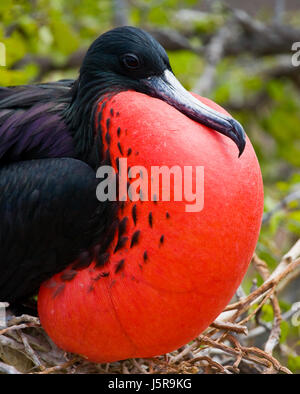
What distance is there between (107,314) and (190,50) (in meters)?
1.68

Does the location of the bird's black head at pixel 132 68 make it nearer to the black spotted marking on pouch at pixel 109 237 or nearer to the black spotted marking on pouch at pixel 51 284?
the black spotted marking on pouch at pixel 109 237

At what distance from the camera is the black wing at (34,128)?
1333mm

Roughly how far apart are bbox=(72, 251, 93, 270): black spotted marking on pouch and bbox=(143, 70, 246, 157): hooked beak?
31 cm

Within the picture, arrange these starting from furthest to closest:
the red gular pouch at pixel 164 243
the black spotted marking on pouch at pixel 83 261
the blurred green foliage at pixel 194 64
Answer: the blurred green foliage at pixel 194 64 < the black spotted marking on pouch at pixel 83 261 < the red gular pouch at pixel 164 243

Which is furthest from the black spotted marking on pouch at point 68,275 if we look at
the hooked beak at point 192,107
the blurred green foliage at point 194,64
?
the blurred green foliage at point 194,64

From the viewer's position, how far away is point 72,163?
1.25 metres

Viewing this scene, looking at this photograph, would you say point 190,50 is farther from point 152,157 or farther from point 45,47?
point 152,157

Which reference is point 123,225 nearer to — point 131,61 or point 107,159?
point 107,159

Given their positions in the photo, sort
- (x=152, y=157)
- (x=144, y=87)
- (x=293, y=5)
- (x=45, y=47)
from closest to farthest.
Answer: (x=152, y=157) < (x=144, y=87) < (x=45, y=47) < (x=293, y=5)

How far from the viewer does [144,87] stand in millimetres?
1275

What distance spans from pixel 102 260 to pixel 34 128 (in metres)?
0.31

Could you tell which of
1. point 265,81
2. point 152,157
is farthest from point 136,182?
point 265,81

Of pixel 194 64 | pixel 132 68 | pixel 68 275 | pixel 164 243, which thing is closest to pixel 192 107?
pixel 132 68

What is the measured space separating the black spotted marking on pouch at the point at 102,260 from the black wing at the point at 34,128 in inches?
8.2
